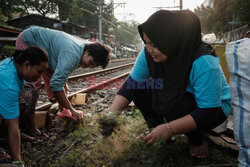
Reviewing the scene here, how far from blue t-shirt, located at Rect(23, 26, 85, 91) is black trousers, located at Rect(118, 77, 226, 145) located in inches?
33.6

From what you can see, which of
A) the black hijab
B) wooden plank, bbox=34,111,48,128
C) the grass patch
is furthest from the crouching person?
the black hijab

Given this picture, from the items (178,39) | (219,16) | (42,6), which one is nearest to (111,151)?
(178,39)

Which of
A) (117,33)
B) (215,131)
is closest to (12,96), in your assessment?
(215,131)

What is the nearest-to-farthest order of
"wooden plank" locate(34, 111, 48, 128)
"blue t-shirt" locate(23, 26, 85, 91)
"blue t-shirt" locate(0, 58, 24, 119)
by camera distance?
"blue t-shirt" locate(0, 58, 24, 119), "blue t-shirt" locate(23, 26, 85, 91), "wooden plank" locate(34, 111, 48, 128)

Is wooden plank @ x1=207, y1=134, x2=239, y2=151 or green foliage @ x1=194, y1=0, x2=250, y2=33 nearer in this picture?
wooden plank @ x1=207, y1=134, x2=239, y2=151

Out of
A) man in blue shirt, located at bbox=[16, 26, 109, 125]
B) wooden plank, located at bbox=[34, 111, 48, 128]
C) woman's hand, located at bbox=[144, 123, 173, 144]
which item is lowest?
wooden plank, located at bbox=[34, 111, 48, 128]

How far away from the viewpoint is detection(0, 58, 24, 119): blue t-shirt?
1820mm

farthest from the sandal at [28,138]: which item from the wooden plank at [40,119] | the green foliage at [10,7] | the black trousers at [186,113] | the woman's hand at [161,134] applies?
the green foliage at [10,7]

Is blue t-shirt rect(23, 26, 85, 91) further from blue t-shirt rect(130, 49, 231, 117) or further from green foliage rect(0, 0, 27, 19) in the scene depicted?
green foliage rect(0, 0, 27, 19)

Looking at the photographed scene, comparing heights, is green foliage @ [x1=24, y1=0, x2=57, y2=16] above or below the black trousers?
above

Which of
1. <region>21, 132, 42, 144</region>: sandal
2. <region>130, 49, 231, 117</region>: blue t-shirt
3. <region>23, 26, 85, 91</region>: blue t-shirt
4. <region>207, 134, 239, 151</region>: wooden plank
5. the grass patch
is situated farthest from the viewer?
Answer: <region>21, 132, 42, 144</region>: sandal

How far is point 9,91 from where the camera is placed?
185cm

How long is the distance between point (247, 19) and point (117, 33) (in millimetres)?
50297

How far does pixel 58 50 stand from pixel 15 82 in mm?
981
